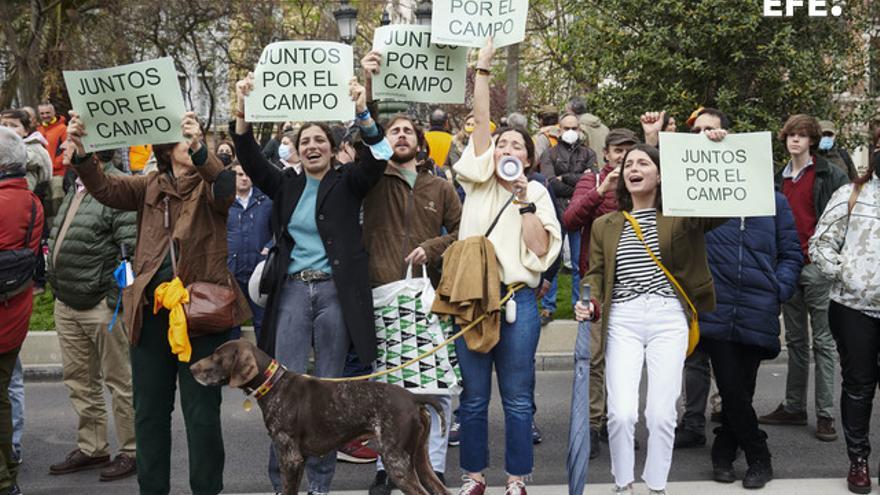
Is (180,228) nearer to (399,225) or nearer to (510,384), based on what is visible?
(399,225)

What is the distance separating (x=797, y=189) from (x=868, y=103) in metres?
6.38

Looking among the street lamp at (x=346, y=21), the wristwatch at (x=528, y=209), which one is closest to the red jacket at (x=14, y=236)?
the wristwatch at (x=528, y=209)

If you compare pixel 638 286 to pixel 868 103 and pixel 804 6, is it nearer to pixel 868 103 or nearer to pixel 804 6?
pixel 804 6

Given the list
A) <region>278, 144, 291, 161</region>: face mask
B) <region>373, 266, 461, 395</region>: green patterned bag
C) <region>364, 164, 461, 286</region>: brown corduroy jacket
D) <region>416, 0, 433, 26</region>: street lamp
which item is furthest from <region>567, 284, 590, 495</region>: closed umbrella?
<region>416, 0, 433, 26</region>: street lamp

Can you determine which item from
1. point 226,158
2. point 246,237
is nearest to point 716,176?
point 246,237

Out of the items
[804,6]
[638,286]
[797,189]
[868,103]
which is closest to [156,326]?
[638,286]

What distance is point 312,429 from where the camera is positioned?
16.9 ft

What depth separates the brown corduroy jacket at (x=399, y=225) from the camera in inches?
242

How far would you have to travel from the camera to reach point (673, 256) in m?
5.77

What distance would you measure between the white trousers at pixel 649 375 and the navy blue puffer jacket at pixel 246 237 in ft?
14.8

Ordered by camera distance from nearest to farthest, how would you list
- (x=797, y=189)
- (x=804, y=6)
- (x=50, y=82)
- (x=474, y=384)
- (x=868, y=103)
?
1. (x=474, y=384)
2. (x=797, y=189)
3. (x=804, y=6)
4. (x=868, y=103)
5. (x=50, y=82)

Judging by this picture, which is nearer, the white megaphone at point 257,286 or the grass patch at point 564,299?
the white megaphone at point 257,286

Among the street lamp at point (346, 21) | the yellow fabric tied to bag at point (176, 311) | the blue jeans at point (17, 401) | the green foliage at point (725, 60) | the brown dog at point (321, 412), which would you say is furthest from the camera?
the street lamp at point (346, 21)

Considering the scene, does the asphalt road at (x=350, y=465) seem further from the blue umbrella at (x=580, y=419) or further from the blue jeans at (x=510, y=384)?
the blue umbrella at (x=580, y=419)
